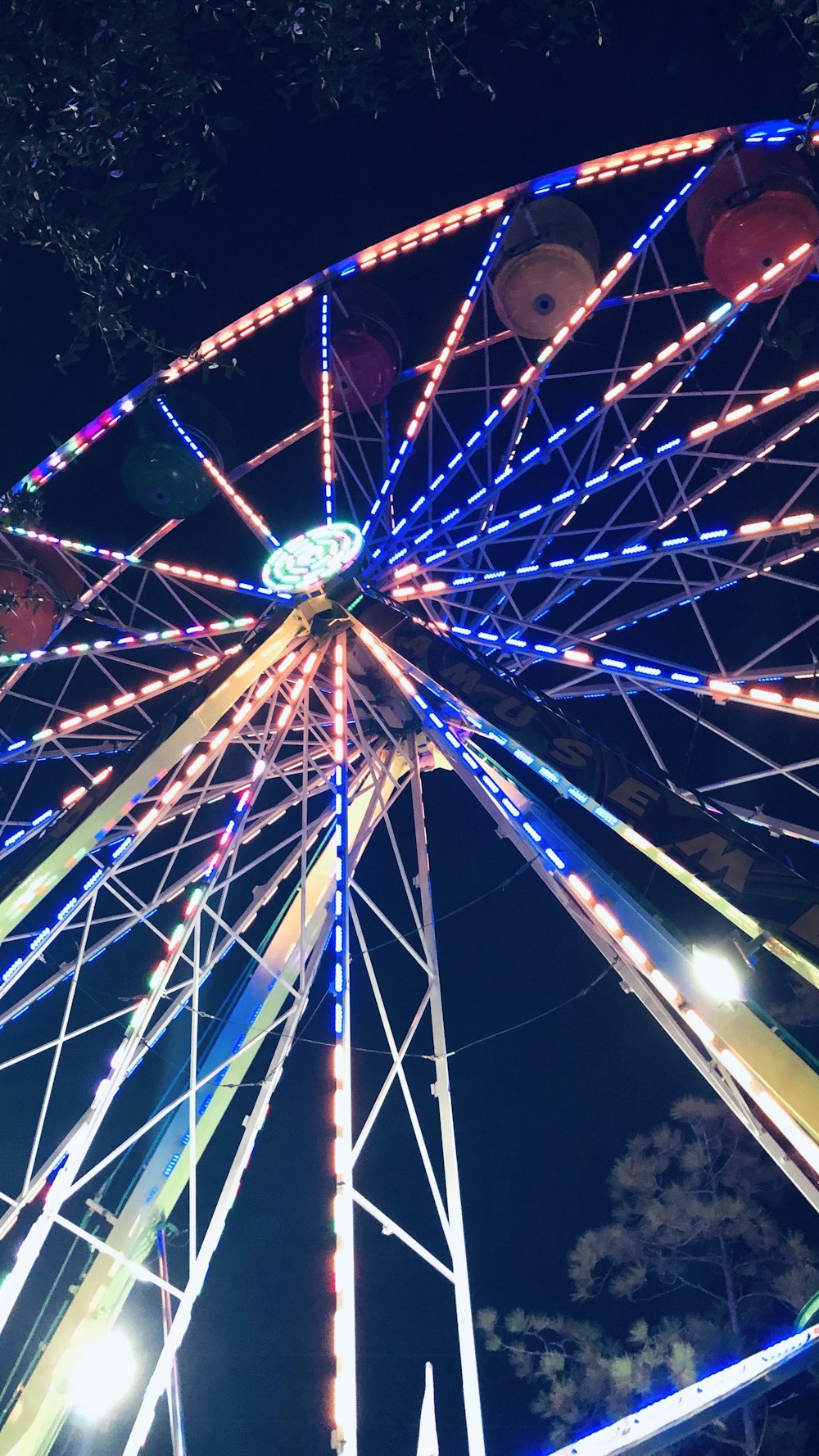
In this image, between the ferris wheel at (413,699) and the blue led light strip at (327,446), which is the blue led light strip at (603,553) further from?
the blue led light strip at (327,446)

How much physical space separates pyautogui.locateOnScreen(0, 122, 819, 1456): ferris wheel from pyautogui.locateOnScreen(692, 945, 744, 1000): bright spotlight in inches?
0.6

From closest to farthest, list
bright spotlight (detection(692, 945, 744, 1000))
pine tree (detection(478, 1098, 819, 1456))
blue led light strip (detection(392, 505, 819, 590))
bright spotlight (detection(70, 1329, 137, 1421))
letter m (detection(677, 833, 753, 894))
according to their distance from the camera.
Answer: bright spotlight (detection(692, 945, 744, 1000))
letter m (detection(677, 833, 753, 894))
blue led light strip (detection(392, 505, 819, 590))
bright spotlight (detection(70, 1329, 137, 1421))
pine tree (detection(478, 1098, 819, 1456))

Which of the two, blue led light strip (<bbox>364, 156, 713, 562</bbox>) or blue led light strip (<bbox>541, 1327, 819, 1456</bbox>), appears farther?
blue led light strip (<bbox>364, 156, 713, 562</bbox>)

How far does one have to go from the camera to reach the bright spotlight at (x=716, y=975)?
469 centimetres

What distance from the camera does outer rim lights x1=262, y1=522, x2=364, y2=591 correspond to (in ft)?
26.5

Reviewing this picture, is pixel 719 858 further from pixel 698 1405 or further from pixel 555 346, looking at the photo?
pixel 555 346

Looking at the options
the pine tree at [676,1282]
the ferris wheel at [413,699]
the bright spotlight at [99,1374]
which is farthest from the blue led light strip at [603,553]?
the pine tree at [676,1282]

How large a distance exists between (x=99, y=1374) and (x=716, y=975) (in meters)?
6.38

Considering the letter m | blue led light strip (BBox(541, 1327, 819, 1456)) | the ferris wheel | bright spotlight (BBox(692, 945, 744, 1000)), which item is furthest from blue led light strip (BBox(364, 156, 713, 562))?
blue led light strip (BBox(541, 1327, 819, 1456))

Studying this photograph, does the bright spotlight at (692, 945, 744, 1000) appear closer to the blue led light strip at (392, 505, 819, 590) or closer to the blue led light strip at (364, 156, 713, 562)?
the blue led light strip at (392, 505, 819, 590)

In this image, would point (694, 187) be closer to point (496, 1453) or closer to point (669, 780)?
point (669, 780)

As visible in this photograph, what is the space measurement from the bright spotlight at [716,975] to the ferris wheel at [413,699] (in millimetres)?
16

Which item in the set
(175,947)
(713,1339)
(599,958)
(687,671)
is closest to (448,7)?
(687,671)

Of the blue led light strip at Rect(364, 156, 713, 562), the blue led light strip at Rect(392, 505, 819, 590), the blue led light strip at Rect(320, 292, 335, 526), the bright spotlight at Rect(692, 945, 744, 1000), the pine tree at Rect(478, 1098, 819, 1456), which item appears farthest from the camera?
the pine tree at Rect(478, 1098, 819, 1456)
